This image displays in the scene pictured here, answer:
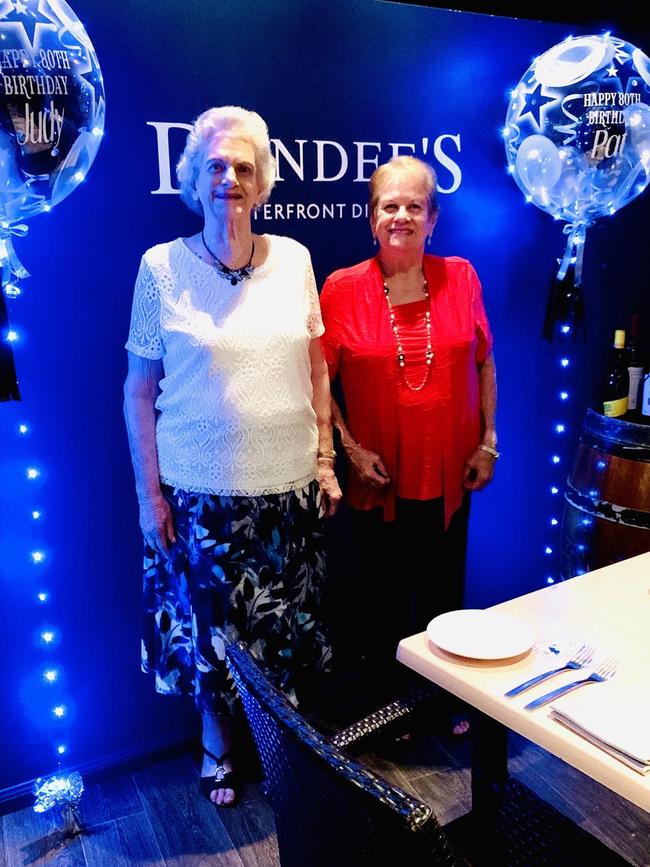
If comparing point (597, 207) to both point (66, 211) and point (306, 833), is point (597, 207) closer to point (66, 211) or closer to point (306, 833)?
point (66, 211)

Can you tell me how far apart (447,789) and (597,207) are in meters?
1.85

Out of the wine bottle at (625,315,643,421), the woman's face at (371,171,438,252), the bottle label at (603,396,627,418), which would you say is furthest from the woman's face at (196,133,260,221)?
the wine bottle at (625,315,643,421)

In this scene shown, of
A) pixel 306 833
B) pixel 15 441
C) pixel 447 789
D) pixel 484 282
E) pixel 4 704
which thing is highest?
pixel 484 282

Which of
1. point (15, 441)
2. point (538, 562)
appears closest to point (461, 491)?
point (538, 562)

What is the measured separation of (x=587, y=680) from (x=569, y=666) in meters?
0.04

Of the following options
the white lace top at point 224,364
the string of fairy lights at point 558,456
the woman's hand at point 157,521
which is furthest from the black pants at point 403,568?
the string of fairy lights at point 558,456

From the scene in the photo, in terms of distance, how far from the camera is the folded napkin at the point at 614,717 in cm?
113

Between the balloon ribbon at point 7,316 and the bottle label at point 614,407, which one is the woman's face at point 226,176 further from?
the bottle label at point 614,407

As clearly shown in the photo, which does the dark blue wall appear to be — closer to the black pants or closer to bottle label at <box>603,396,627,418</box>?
the black pants

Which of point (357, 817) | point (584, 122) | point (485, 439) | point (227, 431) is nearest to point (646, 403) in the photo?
point (485, 439)

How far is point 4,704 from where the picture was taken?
2227 mm

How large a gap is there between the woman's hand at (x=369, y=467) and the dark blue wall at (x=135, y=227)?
→ 0.46m

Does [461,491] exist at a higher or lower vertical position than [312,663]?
higher

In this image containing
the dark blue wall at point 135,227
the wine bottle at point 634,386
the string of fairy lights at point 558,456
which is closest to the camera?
the dark blue wall at point 135,227
